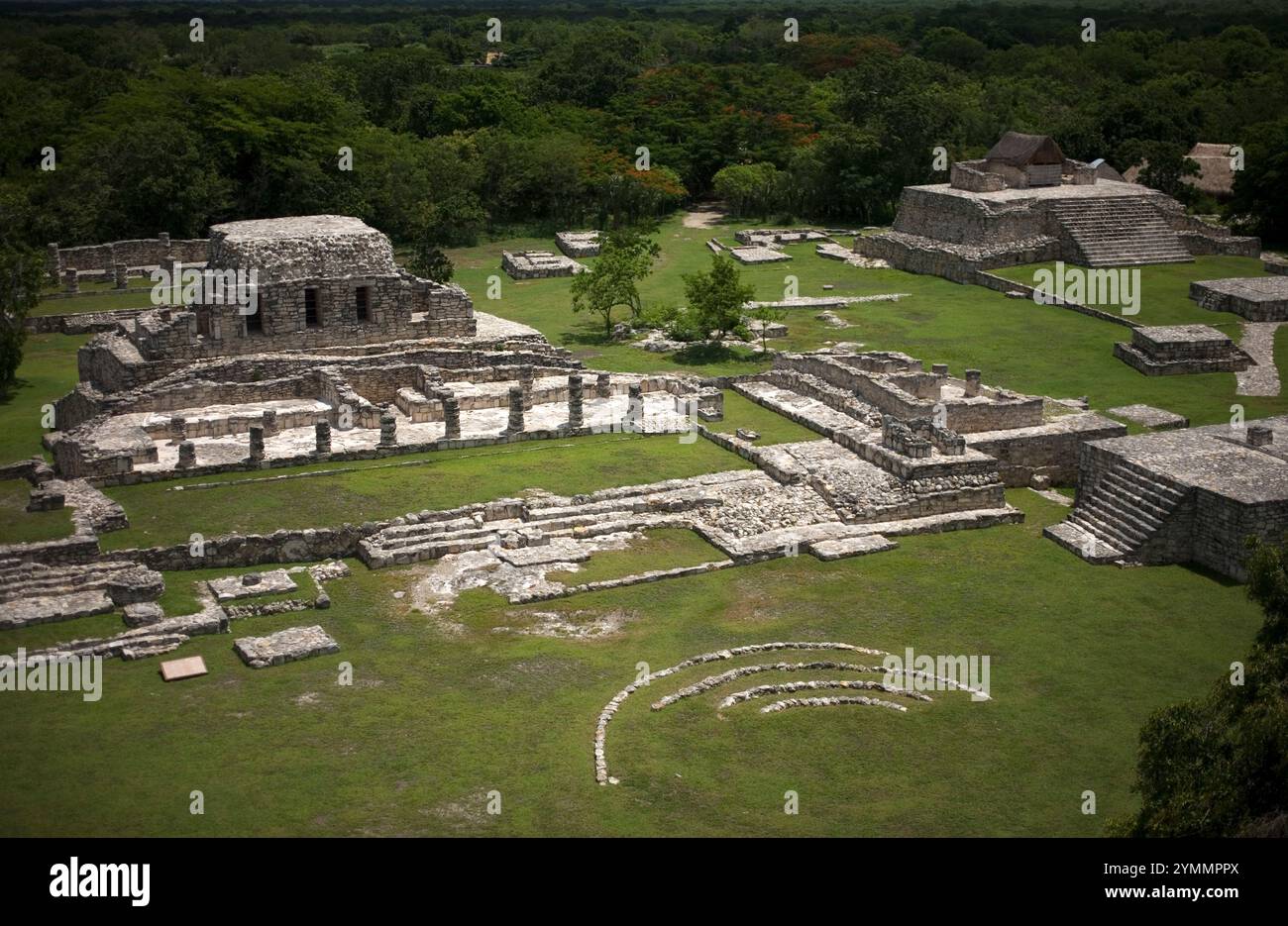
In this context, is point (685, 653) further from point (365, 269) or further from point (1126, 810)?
point (365, 269)

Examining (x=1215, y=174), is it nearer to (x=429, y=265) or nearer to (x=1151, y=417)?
(x=1151, y=417)

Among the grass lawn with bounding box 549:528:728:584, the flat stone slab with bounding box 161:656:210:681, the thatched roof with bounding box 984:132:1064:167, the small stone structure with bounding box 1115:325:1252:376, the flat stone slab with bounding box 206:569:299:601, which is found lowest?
the flat stone slab with bounding box 161:656:210:681

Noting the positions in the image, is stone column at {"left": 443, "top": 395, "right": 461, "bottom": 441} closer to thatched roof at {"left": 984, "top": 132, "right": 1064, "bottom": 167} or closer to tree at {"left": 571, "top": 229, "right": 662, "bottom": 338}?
tree at {"left": 571, "top": 229, "right": 662, "bottom": 338}

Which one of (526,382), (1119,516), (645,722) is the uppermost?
(526,382)

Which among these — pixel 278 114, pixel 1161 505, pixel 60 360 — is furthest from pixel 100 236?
pixel 1161 505

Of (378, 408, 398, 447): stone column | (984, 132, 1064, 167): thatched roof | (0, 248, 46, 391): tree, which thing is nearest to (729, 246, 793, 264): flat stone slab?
(984, 132, 1064, 167): thatched roof

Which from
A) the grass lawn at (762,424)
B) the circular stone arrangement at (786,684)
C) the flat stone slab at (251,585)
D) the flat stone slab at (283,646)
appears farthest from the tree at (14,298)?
the circular stone arrangement at (786,684)

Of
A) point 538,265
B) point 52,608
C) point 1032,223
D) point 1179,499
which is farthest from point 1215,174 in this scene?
point 52,608
